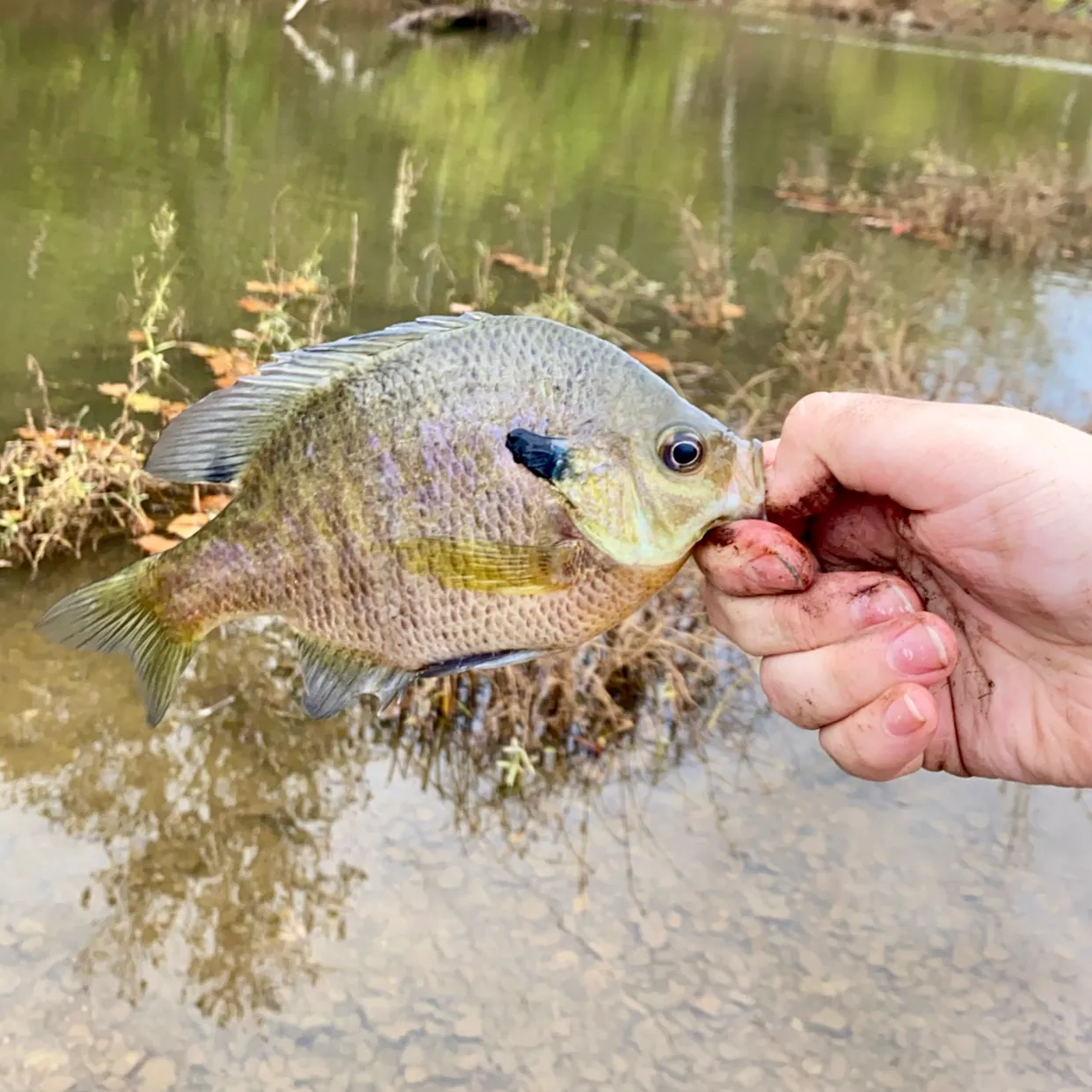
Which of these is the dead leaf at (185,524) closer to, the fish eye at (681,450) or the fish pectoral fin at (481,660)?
the fish pectoral fin at (481,660)

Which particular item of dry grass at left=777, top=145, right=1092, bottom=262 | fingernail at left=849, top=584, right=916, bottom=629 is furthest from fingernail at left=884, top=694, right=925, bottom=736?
dry grass at left=777, top=145, right=1092, bottom=262

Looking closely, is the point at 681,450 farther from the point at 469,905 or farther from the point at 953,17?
the point at 953,17

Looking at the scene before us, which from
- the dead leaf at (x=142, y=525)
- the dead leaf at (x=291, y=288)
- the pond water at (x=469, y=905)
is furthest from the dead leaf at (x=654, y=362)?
the dead leaf at (x=142, y=525)

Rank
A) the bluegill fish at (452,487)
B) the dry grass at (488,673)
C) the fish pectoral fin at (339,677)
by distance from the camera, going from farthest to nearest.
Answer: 1. the dry grass at (488,673)
2. the fish pectoral fin at (339,677)
3. the bluegill fish at (452,487)

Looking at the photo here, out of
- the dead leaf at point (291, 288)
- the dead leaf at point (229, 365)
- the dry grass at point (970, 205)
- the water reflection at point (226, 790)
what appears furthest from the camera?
the dry grass at point (970, 205)

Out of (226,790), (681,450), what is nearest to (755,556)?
(681,450)

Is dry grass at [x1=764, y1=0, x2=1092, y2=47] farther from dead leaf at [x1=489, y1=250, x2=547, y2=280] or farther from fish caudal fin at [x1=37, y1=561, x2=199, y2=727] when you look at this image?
fish caudal fin at [x1=37, y1=561, x2=199, y2=727]
